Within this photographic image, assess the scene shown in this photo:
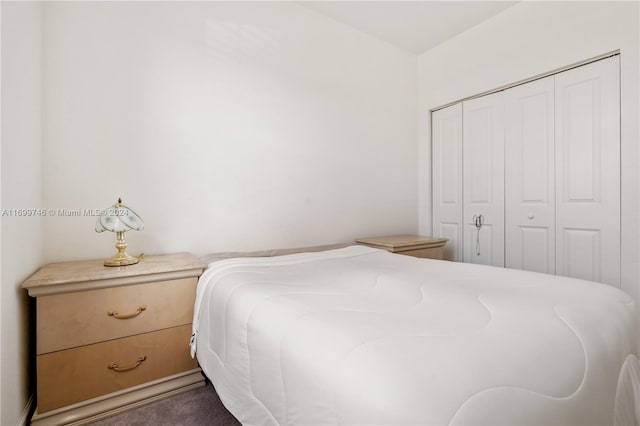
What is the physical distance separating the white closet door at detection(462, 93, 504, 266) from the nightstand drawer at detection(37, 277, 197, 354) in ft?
8.52

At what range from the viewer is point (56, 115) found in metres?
1.66

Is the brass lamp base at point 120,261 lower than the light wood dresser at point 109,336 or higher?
higher

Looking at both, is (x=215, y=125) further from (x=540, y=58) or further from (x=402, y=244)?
(x=540, y=58)

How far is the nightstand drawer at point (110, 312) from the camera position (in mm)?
1286

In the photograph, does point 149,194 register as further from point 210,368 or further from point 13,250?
point 210,368

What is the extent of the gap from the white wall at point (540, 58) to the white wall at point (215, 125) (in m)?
0.47

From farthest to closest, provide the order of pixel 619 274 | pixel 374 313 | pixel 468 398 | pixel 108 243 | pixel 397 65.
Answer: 1. pixel 397 65
2. pixel 619 274
3. pixel 108 243
4. pixel 374 313
5. pixel 468 398

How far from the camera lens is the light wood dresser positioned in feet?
4.19

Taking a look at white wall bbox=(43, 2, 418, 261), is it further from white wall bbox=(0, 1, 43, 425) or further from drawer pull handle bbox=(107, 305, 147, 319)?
drawer pull handle bbox=(107, 305, 147, 319)

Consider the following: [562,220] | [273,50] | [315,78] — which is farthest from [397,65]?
[562,220]

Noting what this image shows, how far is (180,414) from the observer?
4.64 feet

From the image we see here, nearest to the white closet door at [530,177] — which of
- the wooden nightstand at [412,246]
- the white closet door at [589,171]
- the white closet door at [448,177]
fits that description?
the white closet door at [589,171]

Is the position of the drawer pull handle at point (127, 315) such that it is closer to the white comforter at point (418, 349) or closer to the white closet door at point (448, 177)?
the white comforter at point (418, 349)

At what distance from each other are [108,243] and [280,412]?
5.19 feet
